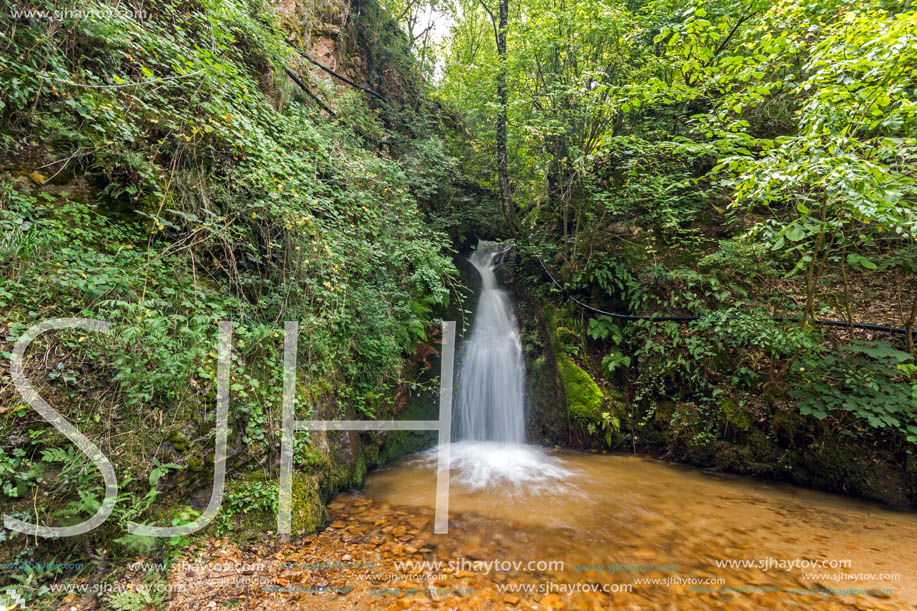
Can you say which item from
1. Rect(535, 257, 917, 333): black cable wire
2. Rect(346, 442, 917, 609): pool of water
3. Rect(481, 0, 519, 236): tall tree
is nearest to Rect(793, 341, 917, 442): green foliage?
Rect(535, 257, 917, 333): black cable wire

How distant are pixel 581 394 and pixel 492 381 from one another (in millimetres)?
1820

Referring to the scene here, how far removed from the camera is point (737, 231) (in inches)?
248

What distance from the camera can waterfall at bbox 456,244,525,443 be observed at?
22.6 feet

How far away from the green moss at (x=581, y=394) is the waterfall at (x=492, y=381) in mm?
1112

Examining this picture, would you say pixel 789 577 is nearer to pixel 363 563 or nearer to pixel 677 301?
pixel 363 563

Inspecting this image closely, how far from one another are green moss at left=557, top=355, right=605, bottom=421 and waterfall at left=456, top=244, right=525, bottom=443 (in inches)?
43.8

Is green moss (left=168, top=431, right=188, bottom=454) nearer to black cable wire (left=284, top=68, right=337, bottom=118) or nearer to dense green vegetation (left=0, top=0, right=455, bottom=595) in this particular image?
dense green vegetation (left=0, top=0, right=455, bottom=595)

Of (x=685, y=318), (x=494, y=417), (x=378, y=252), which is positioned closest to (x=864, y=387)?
(x=685, y=318)

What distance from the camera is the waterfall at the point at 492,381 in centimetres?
689

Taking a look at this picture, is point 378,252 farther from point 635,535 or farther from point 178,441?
point 635,535

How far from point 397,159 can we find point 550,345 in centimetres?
502

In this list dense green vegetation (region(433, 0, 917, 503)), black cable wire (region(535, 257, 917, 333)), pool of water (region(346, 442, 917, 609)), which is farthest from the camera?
black cable wire (region(535, 257, 917, 333))

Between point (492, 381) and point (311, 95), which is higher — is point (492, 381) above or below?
below

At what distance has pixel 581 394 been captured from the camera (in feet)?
20.3
